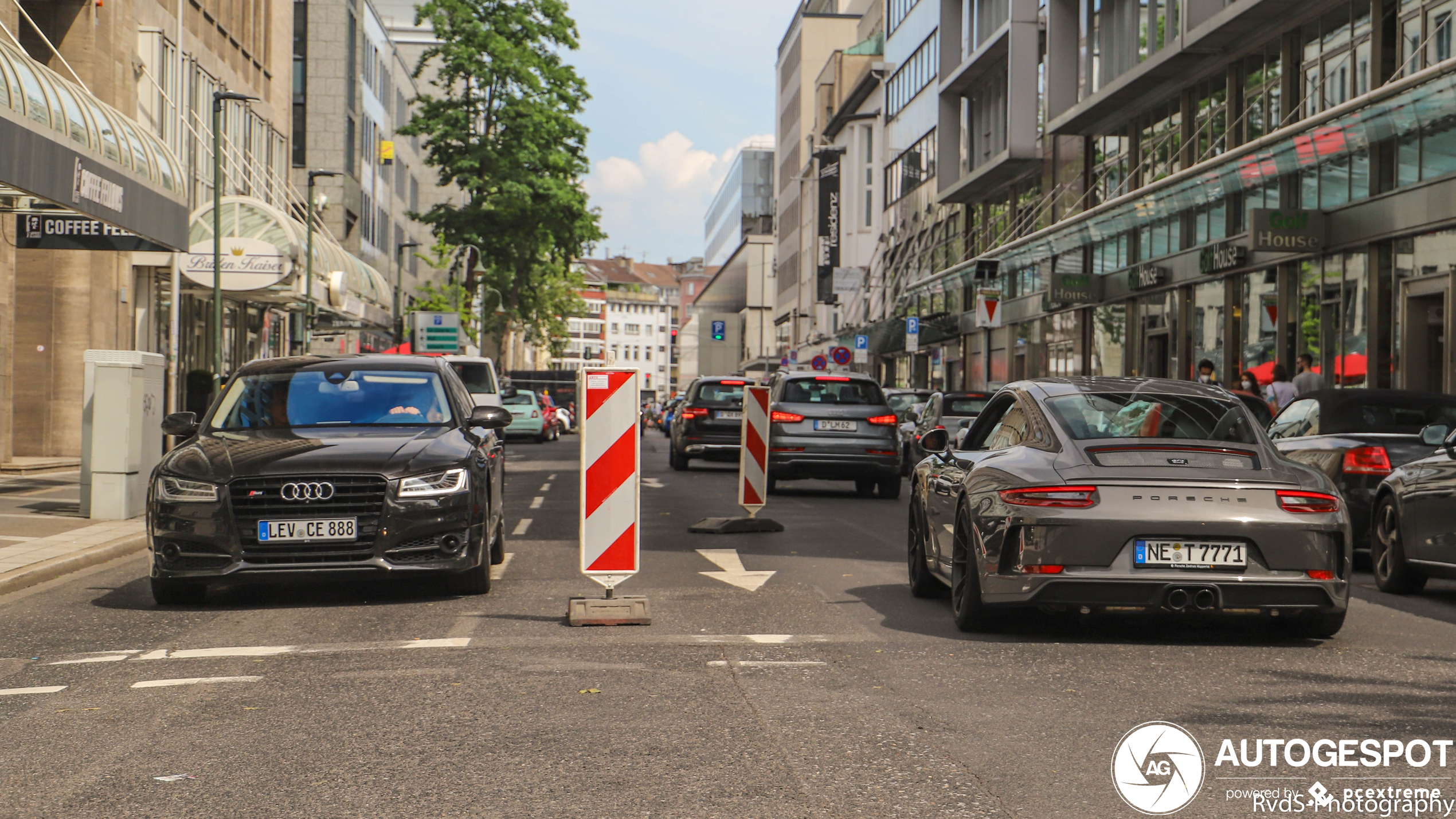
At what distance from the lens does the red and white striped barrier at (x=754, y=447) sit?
1540cm

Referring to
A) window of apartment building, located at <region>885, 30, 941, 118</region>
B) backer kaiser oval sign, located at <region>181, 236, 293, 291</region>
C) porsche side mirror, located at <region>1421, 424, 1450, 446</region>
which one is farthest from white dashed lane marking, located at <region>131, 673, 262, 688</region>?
window of apartment building, located at <region>885, 30, 941, 118</region>

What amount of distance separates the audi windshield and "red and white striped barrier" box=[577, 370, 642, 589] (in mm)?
2177

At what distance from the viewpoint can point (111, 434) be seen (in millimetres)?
16734

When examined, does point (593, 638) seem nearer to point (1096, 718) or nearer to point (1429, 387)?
point (1096, 718)

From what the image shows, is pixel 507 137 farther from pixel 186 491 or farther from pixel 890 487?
pixel 186 491

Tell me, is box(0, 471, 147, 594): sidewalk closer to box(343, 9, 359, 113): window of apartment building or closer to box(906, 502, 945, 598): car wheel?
box(906, 502, 945, 598): car wheel

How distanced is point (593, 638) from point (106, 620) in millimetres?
3143

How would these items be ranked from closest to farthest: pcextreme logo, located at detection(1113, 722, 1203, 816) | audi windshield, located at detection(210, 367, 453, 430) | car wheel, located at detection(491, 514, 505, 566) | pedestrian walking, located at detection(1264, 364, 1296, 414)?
pcextreme logo, located at detection(1113, 722, 1203, 816) → audi windshield, located at detection(210, 367, 453, 430) → car wheel, located at detection(491, 514, 505, 566) → pedestrian walking, located at detection(1264, 364, 1296, 414)

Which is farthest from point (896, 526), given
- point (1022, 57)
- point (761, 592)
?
point (1022, 57)

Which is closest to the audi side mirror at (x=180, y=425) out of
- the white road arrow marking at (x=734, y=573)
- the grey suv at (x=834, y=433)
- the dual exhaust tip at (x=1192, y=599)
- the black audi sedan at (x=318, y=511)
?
the black audi sedan at (x=318, y=511)

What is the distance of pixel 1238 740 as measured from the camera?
5.76 meters

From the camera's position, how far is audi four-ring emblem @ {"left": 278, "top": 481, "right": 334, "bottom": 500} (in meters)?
9.66

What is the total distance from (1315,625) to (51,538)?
34.9 feet

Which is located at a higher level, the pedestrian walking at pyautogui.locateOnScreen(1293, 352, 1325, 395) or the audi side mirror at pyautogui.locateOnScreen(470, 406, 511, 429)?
the pedestrian walking at pyautogui.locateOnScreen(1293, 352, 1325, 395)
